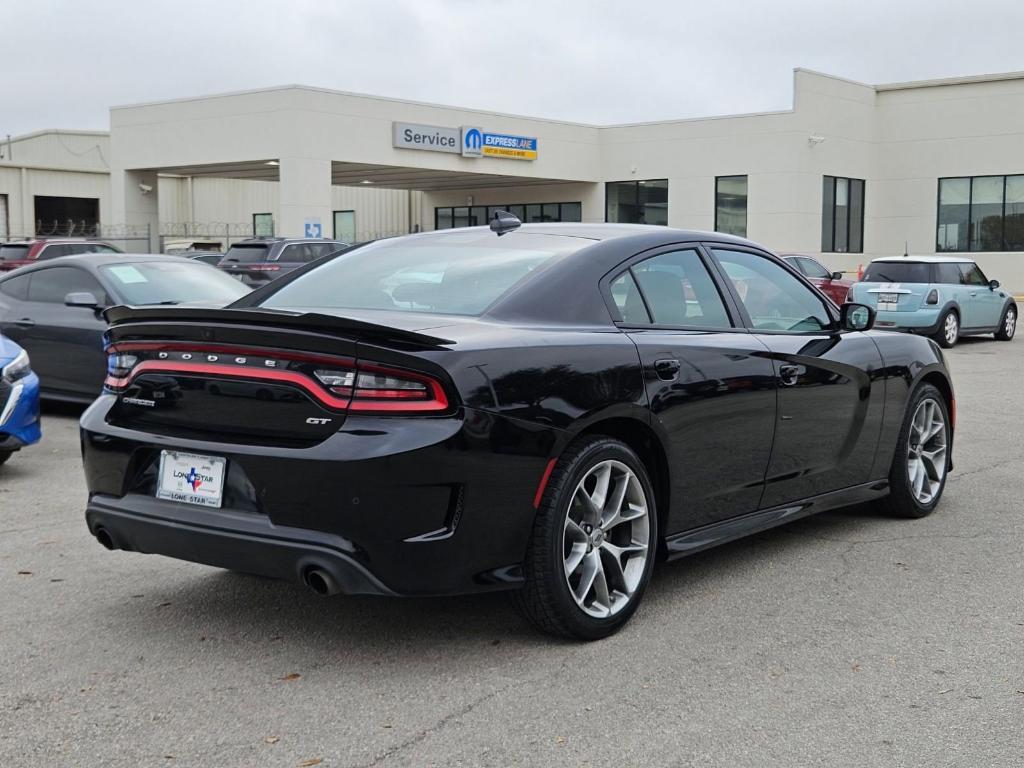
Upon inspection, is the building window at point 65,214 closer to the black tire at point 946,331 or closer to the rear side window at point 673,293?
the black tire at point 946,331

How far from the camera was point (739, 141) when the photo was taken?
1588 inches

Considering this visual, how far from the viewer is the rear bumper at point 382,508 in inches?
153

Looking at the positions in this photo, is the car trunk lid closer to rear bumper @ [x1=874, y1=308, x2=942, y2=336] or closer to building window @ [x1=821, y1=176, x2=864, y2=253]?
rear bumper @ [x1=874, y1=308, x2=942, y2=336]

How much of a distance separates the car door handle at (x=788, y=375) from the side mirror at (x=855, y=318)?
78cm

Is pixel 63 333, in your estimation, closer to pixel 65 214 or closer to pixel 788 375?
pixel 788 375

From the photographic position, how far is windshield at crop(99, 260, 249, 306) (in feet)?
34.7

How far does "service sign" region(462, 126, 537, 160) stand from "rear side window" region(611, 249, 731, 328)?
34087 millimetres

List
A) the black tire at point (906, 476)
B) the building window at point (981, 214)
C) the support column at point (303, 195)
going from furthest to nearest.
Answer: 1. the building window at point (981, 214)
2. the support column at point (303, 195)
3. the black tire at point (906, 476)

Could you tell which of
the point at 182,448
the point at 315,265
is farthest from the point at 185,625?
the point at 315,265

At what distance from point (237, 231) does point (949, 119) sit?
30.2 metres

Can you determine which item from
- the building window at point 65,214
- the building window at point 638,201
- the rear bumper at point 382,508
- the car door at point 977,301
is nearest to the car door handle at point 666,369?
the rear bumper at point 382,508

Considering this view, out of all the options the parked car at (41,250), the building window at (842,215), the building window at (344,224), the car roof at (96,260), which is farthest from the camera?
the building window at (344,224)

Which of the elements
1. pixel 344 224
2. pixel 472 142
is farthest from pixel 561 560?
pixel 344 224

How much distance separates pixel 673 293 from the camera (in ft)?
16.9
